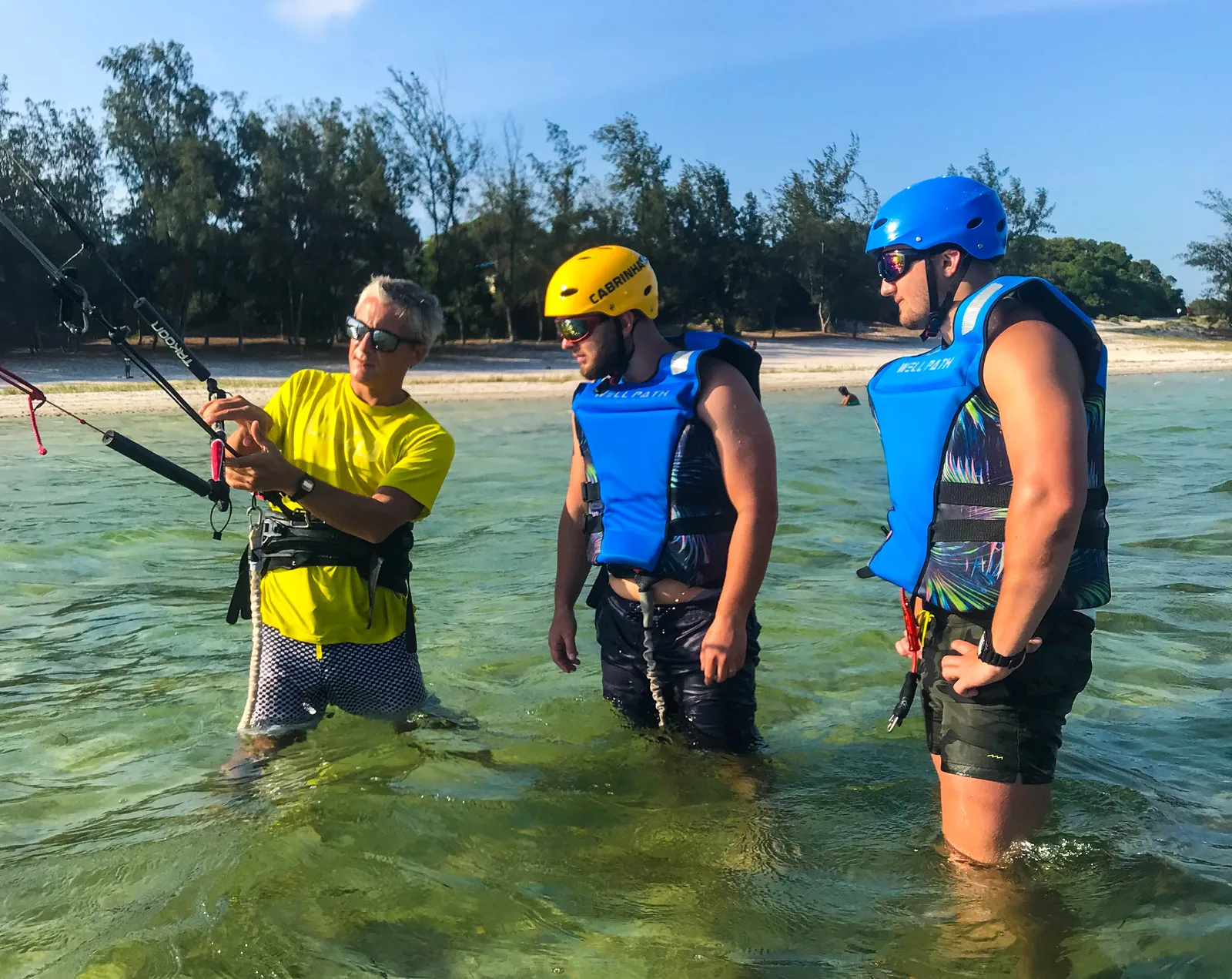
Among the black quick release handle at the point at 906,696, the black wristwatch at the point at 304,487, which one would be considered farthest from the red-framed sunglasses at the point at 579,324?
the black quick release handle at the point at 906,696

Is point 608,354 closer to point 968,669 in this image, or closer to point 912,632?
point 912,632

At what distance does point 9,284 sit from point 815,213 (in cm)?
4234

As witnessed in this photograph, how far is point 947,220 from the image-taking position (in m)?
3.42

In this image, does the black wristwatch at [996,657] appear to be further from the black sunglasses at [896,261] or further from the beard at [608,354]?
the beard at [608,354]

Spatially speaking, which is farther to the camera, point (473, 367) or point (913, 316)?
point (473, 367)

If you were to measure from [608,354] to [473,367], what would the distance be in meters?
36.1

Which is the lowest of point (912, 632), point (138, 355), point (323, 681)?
point (323, 681)

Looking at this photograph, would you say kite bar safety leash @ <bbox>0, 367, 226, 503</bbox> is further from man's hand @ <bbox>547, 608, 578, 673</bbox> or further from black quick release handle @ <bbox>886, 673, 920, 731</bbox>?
black quick release handle @ <bbox>886, 673, 920, 731</bbox>

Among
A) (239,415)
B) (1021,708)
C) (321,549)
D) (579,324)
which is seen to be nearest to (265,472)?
(239,415)

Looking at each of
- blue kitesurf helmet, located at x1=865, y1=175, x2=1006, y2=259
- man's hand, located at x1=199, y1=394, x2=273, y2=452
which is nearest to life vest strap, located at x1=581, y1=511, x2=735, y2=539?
blue kitesurf helmet, located at x1=865, y1=175, x2=1006, y2=259

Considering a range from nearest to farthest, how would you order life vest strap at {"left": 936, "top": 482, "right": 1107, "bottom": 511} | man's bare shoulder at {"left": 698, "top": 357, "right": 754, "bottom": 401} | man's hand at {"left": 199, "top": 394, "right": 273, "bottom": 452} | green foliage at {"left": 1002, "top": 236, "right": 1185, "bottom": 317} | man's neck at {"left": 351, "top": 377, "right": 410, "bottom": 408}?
life vest strap at {"left": 936, "top": 482, "right": 1107, "bottom": 511}, man's hand at {"left": 199, "top": 394, "right": 273, "bottom": 452}, man's bare shoulder at {"left": 698, "top": 357, "right": 754, "bottom": 401}, man's neck at {"left": 351, "top": 377, "right": 410, "bottom": 408}, green foliage at {"left": 1002, "top": 236, "right": 1185, "bottom": 317}

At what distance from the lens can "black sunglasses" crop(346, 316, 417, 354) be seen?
4.28 meters

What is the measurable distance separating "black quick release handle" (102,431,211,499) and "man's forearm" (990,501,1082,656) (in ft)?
8.98

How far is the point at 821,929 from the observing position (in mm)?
3770
